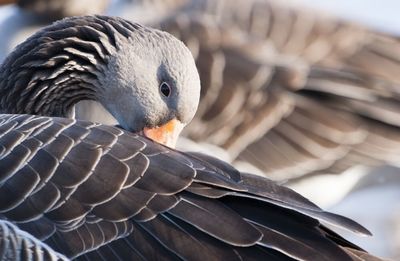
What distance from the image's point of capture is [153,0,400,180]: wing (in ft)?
21.1

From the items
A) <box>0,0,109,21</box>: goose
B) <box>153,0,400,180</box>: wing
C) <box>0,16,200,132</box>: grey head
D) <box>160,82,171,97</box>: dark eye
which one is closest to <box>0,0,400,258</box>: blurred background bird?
<box>153,0,400,180</box>: wing

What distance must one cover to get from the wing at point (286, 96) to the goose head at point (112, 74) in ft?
5.27

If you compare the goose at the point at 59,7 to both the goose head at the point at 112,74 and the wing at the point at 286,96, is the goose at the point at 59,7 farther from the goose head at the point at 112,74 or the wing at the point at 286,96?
the goose head at the point at 112,74

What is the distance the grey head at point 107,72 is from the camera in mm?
4574

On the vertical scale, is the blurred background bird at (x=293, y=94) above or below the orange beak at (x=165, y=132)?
above

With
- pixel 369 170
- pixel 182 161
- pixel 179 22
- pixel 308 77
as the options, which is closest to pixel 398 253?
pixel 369 170

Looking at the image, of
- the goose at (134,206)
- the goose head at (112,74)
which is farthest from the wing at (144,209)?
the goose head at (112,74)

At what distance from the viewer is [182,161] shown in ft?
12.6

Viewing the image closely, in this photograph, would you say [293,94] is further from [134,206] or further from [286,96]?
[134,206]

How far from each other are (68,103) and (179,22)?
67.9 inches

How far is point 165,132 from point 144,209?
3.15 feet

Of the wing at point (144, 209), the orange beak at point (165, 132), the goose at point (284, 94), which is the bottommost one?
the wing at point (144, 209)

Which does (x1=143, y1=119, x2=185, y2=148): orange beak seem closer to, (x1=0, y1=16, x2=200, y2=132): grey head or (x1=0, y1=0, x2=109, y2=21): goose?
(x1=0, y1=16, x2=200, y2=132): grey head

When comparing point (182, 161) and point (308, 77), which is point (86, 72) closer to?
point (182, 161)
